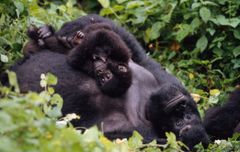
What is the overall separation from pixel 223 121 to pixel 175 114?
2.73 feet

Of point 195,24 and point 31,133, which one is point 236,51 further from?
point 31,133

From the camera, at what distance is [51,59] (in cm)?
516

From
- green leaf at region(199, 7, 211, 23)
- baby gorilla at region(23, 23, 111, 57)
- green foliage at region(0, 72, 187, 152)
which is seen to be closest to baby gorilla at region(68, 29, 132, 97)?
baby gorilla at region(23, 23, 111, 57)

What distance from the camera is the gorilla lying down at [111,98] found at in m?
4.80

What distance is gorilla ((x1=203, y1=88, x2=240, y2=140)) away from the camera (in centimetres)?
555

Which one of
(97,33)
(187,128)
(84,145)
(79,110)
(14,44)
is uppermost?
(14,44)

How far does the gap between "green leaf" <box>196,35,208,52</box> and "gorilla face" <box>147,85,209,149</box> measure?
1.87 m

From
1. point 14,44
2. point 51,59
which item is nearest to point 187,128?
point 51,59

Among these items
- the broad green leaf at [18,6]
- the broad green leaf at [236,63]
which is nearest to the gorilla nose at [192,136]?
the broad green leaf at [18,6]

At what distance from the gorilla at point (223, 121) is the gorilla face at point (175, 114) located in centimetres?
70

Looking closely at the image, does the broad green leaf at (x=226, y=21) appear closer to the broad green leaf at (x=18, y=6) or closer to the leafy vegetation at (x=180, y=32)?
the leafy vegetation at (x=180, y=32)

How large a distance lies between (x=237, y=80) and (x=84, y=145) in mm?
3827

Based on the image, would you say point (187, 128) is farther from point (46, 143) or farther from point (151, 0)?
point (151, 0)

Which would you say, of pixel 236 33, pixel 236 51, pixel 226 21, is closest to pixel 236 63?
pixel 236 51
